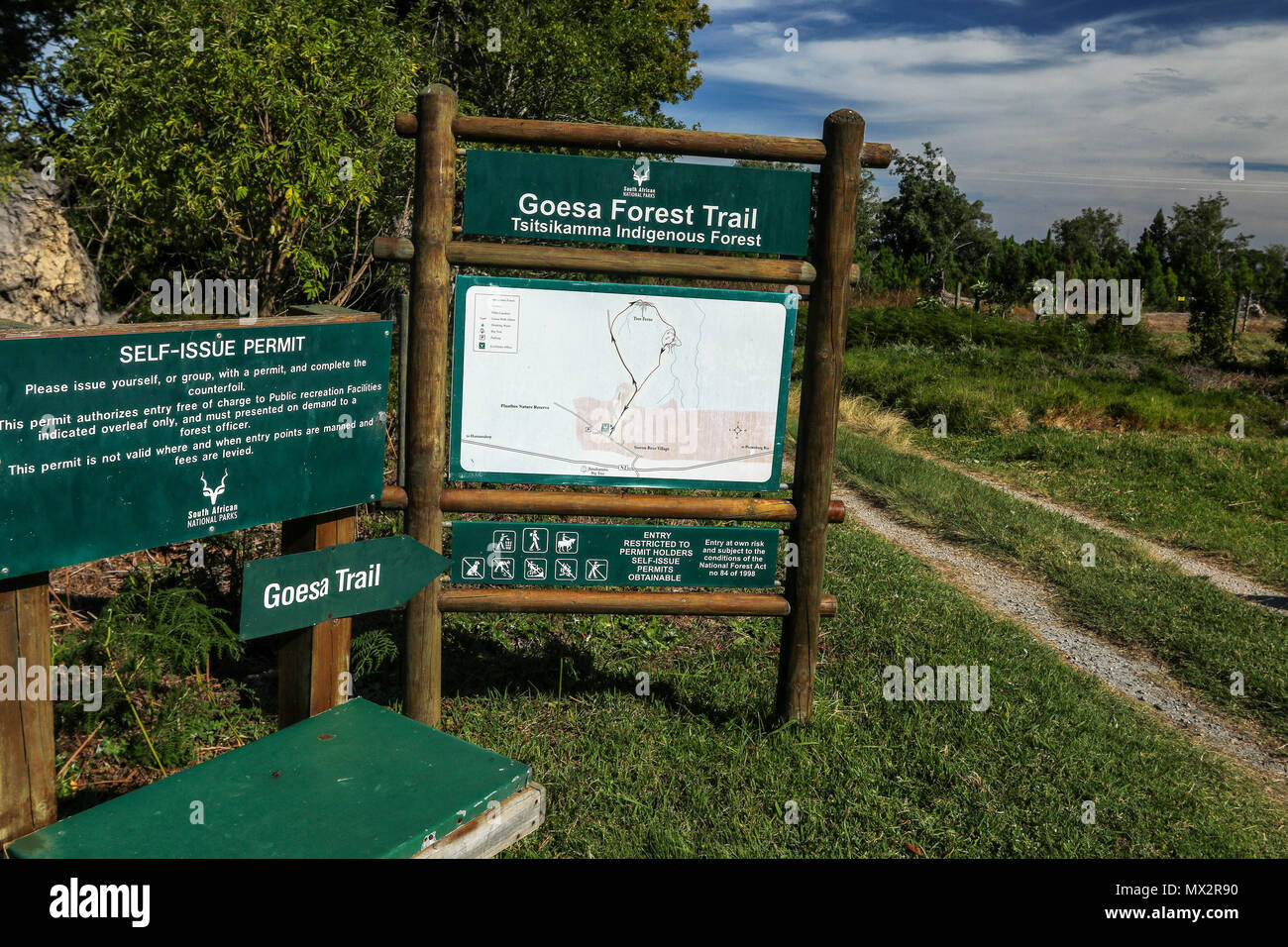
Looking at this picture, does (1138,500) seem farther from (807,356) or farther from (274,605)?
(274,605)

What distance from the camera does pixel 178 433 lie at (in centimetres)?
273

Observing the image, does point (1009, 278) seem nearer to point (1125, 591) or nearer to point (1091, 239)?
point (1091, 239)

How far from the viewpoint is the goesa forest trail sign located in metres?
4.07

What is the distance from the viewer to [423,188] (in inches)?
153

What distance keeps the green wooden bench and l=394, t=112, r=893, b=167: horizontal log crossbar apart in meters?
2.33

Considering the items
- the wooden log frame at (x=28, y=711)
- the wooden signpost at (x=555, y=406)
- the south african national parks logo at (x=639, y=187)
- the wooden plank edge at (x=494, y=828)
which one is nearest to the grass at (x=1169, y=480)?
the wooden signpost at (x=555, y=406)

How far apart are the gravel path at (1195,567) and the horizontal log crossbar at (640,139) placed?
16.8ft

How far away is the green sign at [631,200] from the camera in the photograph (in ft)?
13.0

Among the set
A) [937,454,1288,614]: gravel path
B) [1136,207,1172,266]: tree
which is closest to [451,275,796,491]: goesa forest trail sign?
[937,454,1288,614]: gravel path

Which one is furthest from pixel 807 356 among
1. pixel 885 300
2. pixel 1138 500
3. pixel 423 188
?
pixel 885 300

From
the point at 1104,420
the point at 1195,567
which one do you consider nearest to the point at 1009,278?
the point at 1104,420

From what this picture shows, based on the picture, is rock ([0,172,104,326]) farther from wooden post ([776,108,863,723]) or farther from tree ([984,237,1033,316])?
tree ([984,237,1033,316])

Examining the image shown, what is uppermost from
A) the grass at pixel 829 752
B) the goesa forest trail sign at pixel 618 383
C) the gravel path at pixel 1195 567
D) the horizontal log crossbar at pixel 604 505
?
Answer: the goesa forest trail sign at pixel 618 383

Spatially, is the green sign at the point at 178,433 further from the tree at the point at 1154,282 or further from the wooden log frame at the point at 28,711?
the tree at the point at 1154,282
